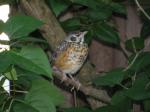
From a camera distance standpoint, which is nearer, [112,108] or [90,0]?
[112,108]

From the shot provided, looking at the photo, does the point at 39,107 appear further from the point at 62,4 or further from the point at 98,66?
the point at 98,66

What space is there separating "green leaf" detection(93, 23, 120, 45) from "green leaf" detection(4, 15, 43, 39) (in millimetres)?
670

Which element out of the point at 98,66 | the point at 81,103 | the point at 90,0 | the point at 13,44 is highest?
the point at 90,0

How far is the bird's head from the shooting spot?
2.01 m

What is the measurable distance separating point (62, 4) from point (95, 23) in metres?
0.26

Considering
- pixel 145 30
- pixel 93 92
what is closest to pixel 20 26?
pixel 93 92

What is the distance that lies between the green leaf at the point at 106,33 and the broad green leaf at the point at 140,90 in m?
0.40

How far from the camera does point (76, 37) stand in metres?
2.16

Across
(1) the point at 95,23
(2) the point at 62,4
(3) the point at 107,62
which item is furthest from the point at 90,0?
(3) the point at 107,62

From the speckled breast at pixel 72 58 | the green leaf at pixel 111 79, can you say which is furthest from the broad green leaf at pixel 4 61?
the speckled breast at pixel 72 58

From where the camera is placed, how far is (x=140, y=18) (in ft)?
6.81

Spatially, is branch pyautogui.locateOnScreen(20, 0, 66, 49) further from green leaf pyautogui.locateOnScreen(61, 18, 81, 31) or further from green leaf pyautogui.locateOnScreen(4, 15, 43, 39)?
green leaf pyautogui.locateOnScreen(4, 15, 43, 39)

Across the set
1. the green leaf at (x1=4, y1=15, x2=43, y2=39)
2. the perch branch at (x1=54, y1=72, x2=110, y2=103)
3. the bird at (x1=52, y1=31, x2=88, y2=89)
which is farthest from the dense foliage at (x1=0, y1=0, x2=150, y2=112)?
the bird at (x1=52, y1=31, x2=88, y2=89)

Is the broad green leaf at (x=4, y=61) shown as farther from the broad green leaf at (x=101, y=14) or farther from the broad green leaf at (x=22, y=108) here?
the broad green leaf at (x=101, y=14)
